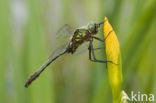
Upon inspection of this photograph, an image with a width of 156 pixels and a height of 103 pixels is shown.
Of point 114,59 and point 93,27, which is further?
point 93,27

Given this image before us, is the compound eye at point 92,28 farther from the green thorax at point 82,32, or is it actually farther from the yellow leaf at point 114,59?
the yellow leaf at point 114,59

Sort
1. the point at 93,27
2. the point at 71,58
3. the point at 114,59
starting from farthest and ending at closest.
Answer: the point at 71,58 → the point at 93,27 → the point at 114,59

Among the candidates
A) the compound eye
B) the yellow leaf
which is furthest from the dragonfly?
the yellow leaf

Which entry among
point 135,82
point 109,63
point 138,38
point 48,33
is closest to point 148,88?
point 135,82

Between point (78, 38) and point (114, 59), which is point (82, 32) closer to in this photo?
point (78, 38)

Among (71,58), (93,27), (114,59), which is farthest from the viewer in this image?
(71,58)

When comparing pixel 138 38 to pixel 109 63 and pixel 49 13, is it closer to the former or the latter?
pixel 109 63

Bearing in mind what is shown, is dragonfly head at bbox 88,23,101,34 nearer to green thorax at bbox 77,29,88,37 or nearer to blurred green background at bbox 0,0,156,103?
green thorax at bbox 77,29,88,37

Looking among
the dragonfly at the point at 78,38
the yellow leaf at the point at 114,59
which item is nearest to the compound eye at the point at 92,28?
the dragonfly at the point at 78,38

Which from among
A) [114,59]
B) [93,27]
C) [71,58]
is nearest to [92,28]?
[93,27]

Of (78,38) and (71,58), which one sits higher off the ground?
(78,38)
